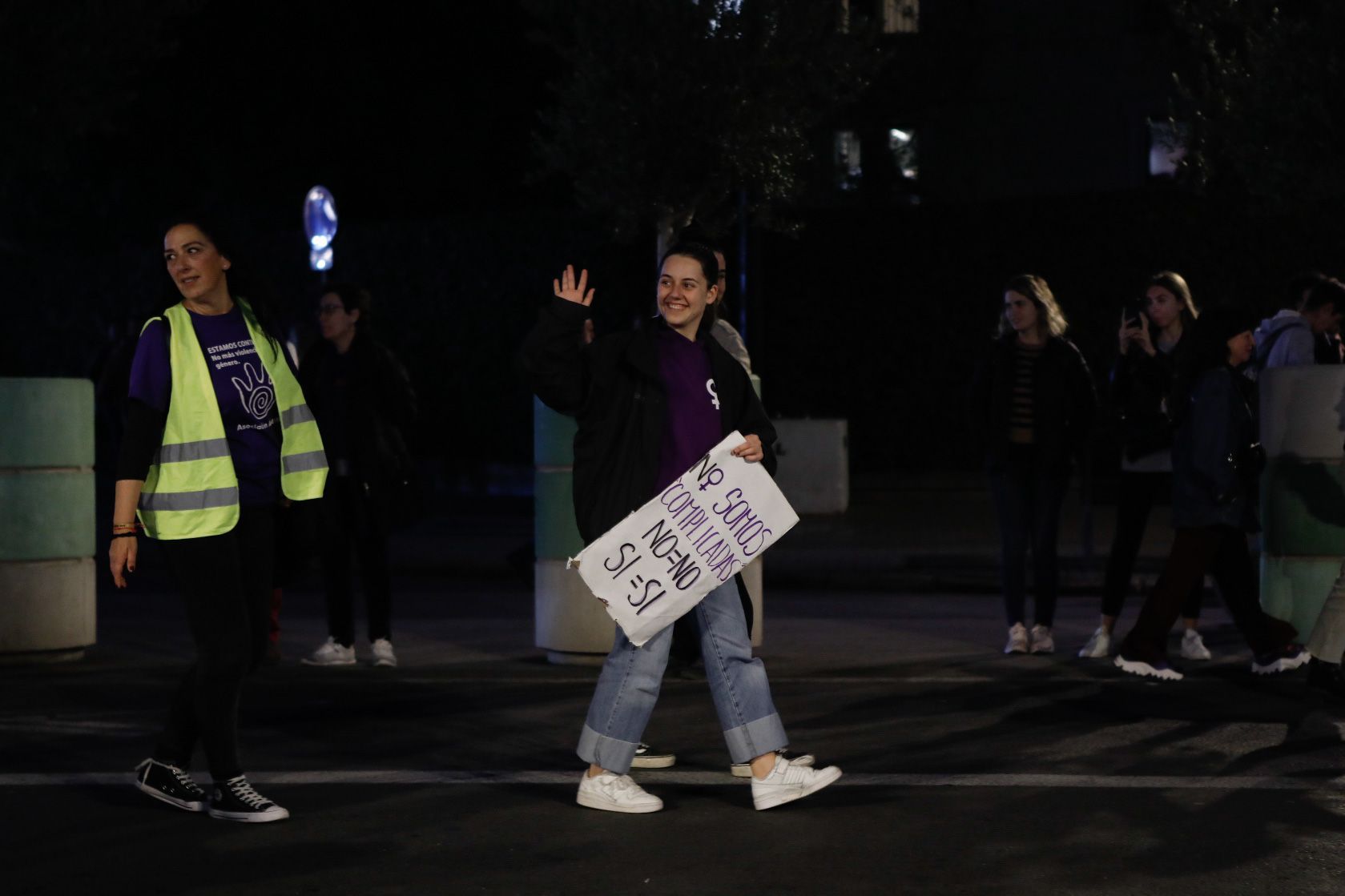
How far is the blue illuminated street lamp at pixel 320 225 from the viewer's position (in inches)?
741

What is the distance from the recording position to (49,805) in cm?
633

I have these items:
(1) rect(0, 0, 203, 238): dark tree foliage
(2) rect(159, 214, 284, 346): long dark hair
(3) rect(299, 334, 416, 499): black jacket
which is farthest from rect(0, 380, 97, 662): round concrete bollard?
(1) rect(0, 0, 203, 238): dark tree foliage

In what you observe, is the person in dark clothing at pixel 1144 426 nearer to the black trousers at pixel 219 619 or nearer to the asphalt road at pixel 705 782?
the asphalt road at pixel 705 782

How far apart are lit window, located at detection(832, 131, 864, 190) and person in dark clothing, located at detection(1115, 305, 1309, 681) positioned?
16.2 m

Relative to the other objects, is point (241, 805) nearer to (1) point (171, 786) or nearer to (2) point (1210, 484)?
(1) point (171, 786)

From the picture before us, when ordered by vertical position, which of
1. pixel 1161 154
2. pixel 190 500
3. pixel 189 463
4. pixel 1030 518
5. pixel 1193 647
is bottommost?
pixel 1193 647

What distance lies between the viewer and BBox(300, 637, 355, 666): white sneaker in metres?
9.38

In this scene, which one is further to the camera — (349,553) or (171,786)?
(349,553)

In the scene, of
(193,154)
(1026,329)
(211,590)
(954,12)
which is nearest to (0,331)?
(193,154)

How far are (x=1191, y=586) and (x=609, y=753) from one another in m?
3.67

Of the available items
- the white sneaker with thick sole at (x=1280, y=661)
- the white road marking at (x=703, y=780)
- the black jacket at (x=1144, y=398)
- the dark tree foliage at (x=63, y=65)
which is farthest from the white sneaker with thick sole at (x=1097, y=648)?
the dark tree foliage at (x=63, y=65)

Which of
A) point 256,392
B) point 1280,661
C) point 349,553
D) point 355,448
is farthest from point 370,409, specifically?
point 1280,661

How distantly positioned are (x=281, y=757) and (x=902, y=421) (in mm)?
14314

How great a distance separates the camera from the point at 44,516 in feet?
30.5
